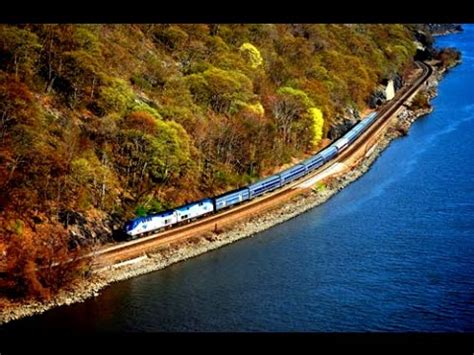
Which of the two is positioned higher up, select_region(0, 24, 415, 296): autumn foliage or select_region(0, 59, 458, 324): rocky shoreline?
select_region(0, 24, 415, 296): autumn foliage

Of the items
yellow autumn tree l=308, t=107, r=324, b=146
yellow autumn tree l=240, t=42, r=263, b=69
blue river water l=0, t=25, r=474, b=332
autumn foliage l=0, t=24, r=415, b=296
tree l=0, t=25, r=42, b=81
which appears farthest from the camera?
yellow autumn tree l=240, t=42, r=263, b=69

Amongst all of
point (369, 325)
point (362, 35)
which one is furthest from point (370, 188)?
point (362, 35)

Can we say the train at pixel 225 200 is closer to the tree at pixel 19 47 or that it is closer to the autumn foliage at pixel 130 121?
the autumn foliage at pixel 130 121

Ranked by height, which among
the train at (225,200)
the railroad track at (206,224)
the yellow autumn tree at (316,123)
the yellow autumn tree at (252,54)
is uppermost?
the yellow autumn tree at (252,54)

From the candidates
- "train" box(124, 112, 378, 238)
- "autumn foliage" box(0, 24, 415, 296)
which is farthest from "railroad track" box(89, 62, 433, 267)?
"autumn foliage" box(0, 24, 415, 296)

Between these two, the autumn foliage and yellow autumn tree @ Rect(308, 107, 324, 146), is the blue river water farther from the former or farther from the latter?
yellow autumn tree @ Rect(308, 107, 324, 146)

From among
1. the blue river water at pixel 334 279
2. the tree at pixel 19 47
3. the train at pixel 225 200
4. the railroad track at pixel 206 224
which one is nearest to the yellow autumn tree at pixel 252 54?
the train at pixel 225 200
